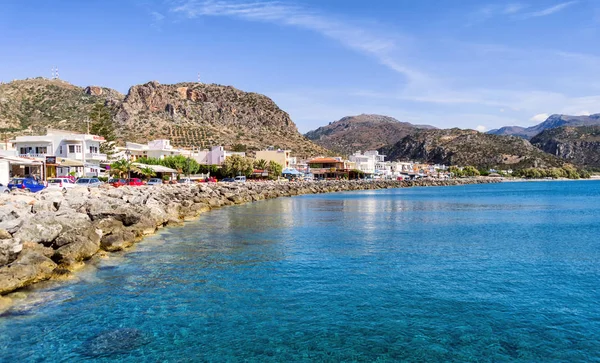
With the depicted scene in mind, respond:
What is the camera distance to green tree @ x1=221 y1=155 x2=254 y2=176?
8438 cm

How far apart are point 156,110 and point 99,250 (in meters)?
127

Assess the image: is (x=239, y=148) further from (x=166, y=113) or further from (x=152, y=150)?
(x=152, y=150)

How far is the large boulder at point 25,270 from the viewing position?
1498 cm

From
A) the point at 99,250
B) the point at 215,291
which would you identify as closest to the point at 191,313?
the point at 215,291

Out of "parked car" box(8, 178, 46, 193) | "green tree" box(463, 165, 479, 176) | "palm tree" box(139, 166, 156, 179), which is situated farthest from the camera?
"green tree" box(463, 165, 479, 176)

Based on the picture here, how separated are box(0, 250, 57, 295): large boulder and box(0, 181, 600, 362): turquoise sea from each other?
32.6 inches

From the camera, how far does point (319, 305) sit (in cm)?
1424

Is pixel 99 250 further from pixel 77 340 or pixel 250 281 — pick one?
pixel 77 340

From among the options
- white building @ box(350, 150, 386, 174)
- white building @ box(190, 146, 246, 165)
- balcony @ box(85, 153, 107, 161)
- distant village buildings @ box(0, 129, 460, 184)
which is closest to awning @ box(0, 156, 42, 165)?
distant village buildings @ box(0, 129, 460, 184)

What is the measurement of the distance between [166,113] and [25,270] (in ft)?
424

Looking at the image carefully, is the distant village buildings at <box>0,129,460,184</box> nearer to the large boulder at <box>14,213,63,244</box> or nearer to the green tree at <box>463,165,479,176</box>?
the large boulder at <box>14,213,63,244</box>

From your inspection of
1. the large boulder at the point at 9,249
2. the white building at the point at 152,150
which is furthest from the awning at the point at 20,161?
the white building at the point at 152,150

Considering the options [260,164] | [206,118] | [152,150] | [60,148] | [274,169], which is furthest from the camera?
[206,118]

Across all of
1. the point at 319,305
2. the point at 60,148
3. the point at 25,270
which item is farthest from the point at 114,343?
the point at 60,148
